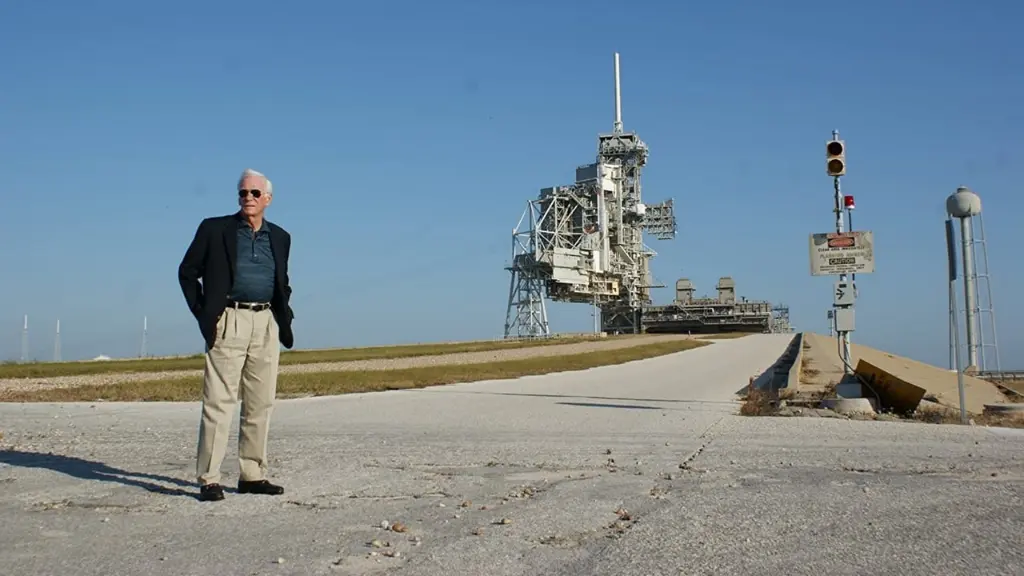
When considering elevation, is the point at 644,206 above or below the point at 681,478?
above

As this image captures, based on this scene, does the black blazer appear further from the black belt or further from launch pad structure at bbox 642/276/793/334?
launch pad structure at bbox 642/276/793/334

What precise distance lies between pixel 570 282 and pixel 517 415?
73838 millimetres

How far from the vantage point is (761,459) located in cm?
738

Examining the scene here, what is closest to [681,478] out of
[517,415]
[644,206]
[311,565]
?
[311,565]

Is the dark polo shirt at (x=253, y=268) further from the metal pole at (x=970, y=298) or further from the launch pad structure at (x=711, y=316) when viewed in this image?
the launch pad structure at (x=711, y=316)

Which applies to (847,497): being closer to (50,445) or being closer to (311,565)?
(311,565)

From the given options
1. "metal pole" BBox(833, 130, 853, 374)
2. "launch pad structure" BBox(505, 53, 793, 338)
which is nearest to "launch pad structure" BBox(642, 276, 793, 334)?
"launch pad structure" BBox(505, 53, 793, 338)

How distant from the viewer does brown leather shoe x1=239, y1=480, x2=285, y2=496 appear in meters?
5.83

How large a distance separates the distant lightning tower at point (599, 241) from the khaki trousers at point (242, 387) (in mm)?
77489

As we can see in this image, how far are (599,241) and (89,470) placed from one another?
8523cm

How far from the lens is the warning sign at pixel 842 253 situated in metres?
13.7

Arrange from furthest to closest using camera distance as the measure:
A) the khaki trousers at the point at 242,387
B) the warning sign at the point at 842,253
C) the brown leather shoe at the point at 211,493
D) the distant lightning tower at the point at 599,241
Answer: the distant lightning tower at the point at 599,241 → the warning sign at the point at 842,253 → the khaki trousers at the point at 242,387 → the brown leather shoe at the point at 211,493

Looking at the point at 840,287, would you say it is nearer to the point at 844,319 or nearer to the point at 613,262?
the point at 844,319

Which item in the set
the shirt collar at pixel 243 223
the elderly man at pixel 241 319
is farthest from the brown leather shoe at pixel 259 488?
the shirt collar at pixel 243 223
